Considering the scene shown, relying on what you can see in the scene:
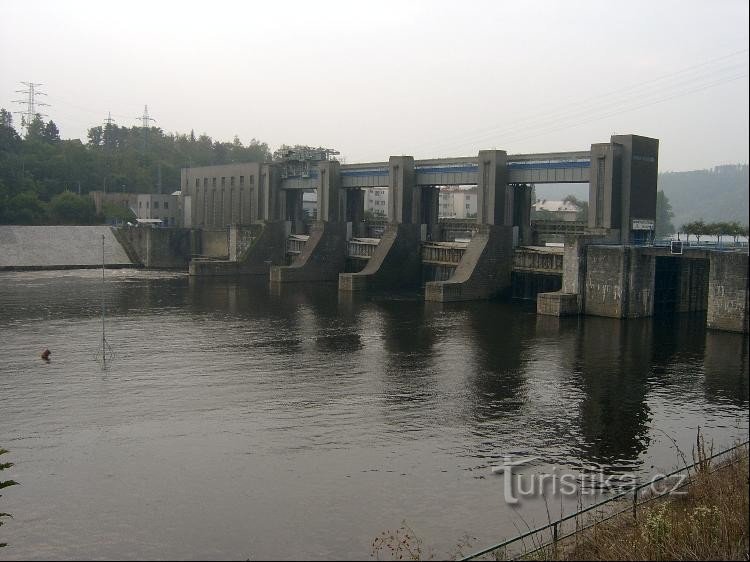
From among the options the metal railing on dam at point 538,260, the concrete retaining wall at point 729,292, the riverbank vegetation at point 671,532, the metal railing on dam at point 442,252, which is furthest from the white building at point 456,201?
the riverbank vegetation at point 671,532

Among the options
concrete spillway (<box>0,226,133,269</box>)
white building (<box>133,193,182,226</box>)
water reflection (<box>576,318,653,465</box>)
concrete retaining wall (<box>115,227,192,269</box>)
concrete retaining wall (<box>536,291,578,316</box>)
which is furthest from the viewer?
white building (<box>133,193,182,226</box>)

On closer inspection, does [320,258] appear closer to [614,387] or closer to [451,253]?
[451,253]

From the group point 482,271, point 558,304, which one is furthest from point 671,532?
point 482,271

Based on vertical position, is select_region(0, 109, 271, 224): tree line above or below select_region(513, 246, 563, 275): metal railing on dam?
above

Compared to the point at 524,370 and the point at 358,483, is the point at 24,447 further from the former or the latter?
the point at 524,370

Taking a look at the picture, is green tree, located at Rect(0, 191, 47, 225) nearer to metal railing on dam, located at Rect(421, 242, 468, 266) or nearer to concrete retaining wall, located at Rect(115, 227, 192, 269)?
concrete retaining wall, located at Rect(115, 227, 192, 269)

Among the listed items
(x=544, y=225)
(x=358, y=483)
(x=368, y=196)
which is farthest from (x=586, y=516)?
(x=368, y=196)

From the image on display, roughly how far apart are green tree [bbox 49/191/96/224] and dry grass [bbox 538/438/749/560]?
271ft

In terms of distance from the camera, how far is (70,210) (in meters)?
88.2

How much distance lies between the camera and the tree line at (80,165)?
8800 centimetres

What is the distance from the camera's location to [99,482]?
707 inches

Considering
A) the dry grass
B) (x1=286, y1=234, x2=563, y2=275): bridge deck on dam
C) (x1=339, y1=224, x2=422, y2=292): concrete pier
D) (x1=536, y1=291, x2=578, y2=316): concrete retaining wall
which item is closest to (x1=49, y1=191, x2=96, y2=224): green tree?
(x1=286, y1=234, x2=563, y2=275): bridge deck on dam

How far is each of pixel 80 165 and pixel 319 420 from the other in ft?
317

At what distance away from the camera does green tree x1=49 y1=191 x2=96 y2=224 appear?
8756 cm
